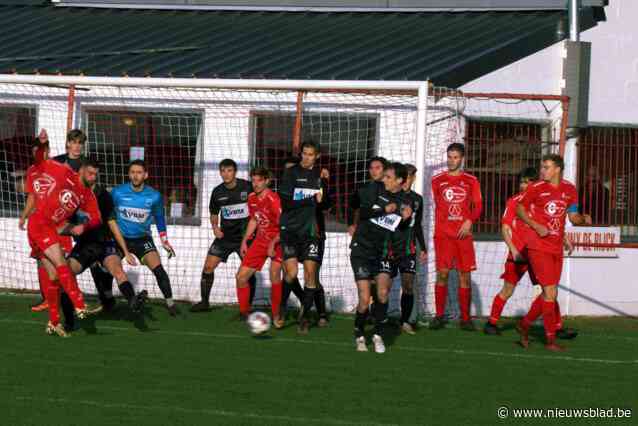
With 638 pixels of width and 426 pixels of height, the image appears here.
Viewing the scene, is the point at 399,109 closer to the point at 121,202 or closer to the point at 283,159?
the point at 283,159

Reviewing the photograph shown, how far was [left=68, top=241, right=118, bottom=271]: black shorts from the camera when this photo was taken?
1174 cm

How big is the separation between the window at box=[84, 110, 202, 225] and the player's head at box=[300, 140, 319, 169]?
145 inches

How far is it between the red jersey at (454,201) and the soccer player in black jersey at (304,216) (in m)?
1.57

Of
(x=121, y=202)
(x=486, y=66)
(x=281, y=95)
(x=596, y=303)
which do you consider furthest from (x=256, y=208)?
(x=596, y=303)

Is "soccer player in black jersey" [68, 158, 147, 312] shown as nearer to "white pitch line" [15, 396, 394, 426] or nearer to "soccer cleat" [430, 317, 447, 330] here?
"soccer cleat" [430, 317, 447, 330]

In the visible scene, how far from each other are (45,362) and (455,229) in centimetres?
514

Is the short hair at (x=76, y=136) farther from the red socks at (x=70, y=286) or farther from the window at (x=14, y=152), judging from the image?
the window at (x=14, y=152)

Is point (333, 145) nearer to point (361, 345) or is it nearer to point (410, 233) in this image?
point (410, 233)

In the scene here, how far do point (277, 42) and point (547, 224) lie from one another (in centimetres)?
665

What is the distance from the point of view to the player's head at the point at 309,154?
11.8m

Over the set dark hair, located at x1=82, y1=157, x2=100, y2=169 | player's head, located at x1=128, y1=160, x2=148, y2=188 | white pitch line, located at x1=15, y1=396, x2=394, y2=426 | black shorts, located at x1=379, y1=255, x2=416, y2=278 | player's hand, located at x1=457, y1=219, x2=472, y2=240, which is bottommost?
white pitch line, located at x1=15, y1=396, x2=394, y2=426

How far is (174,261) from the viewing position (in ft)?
49.6

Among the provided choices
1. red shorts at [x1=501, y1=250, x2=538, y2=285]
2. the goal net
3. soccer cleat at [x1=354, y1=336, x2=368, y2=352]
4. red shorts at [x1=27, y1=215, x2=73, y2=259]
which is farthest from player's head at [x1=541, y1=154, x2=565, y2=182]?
red shorts at [x1=27, y1=215, x2=73, y2=259]

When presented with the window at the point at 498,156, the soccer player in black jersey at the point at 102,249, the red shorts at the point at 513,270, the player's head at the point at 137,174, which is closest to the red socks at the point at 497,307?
the red shorts at the point at 513,270
